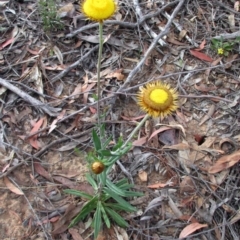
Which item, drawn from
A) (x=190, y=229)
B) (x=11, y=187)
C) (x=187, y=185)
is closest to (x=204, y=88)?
(x=187, y=185)

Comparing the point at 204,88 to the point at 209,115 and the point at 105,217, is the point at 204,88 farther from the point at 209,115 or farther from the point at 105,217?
the point at 105,217

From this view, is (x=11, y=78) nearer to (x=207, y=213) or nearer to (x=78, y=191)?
(x=78, y=191)

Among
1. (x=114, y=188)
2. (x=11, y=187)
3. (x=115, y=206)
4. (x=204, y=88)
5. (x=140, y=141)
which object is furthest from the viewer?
(x=204, y=88)

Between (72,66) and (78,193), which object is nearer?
(78,193)

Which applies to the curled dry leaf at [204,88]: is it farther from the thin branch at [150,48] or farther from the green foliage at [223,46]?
the thin branch at [150,48]

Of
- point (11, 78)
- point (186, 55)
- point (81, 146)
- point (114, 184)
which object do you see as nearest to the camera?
point (114, 184)

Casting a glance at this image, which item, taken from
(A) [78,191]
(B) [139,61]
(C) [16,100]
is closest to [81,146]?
(A) [78,191]
